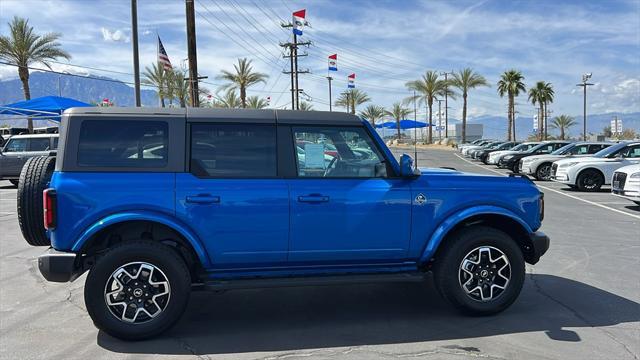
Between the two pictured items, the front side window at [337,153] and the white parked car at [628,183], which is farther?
the white parked car at [628,183]

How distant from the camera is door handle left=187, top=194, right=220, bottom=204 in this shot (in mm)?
4430

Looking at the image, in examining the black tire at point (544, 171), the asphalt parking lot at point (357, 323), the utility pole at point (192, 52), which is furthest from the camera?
the black tire at point (544, 171)

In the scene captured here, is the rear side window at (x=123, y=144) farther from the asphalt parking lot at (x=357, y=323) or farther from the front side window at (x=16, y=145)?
the front side window at (x=16, y=145)

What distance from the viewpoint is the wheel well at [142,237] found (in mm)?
4539

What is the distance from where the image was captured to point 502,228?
17.2ft

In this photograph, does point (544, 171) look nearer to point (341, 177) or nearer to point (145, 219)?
point (341, 177)

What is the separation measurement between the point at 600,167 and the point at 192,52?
13693 millimetres

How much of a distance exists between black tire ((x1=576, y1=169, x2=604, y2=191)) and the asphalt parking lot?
10.9 m

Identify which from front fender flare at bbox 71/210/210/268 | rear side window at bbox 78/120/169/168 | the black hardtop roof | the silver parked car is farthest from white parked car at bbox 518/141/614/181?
rear side window at bbox 78/120/169/168

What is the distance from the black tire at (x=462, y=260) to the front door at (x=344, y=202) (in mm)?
423

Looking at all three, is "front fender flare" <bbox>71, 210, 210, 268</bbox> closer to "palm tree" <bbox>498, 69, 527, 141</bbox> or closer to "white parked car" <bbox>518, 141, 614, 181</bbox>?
"white parked car" <bbox>518, 141, 614, 181</bbox>

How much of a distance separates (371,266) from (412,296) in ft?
3.58

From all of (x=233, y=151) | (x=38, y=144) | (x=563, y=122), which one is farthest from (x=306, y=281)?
(x=563, y=122)

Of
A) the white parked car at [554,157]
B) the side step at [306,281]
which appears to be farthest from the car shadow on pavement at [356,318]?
the white parked car at [554,157]
